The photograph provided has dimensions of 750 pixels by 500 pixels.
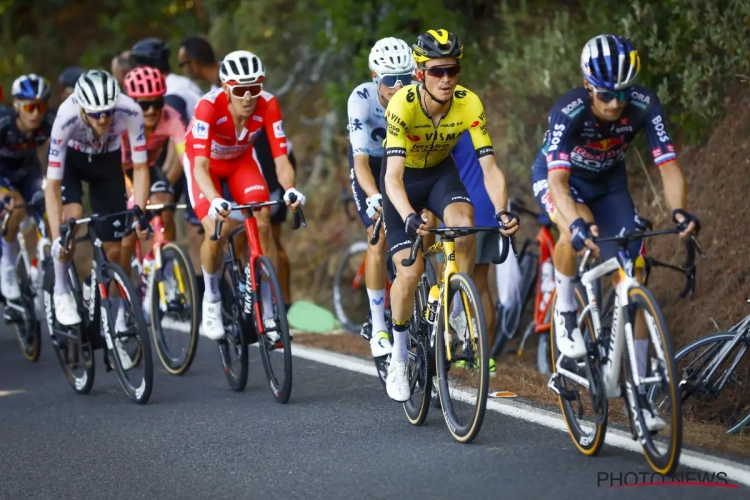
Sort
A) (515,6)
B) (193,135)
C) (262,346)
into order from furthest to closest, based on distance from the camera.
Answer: (515,6) → (193,135) → (262,346)

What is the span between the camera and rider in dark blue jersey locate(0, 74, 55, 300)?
35.7 feet

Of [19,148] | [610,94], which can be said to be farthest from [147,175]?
[610,94]

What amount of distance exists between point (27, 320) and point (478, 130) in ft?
18.4

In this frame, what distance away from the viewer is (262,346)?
8375 millimetres

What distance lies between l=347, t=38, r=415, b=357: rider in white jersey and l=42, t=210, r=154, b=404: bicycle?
1.63 m

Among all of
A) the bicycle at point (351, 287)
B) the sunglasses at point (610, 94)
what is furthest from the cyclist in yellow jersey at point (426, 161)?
the bicycle at point (351, 287)

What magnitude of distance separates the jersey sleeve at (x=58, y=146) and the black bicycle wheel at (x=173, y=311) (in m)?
1.14

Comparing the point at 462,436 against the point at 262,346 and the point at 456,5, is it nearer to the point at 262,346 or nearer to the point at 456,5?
the point at 262,346

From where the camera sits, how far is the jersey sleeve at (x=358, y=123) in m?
8.57

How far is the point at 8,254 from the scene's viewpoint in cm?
1131

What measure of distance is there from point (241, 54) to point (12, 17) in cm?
1543

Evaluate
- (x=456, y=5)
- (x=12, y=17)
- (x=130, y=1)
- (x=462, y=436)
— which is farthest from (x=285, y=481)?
(x=12, y=17)

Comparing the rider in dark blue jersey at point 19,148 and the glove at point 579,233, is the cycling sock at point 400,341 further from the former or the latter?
the rider in dark blue jersey at point 19,148

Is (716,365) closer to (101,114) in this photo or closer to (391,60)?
(391,60)
